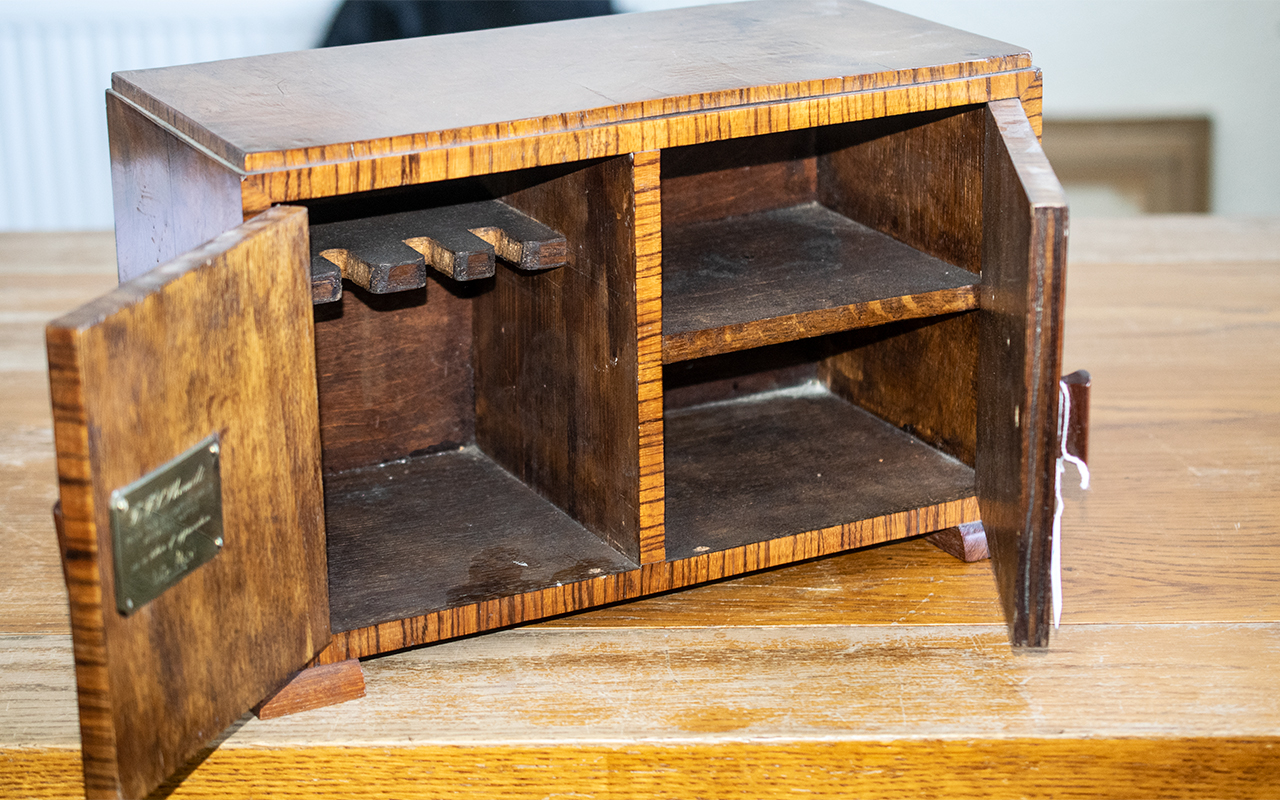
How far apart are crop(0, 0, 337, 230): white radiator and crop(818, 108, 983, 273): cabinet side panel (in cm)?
194

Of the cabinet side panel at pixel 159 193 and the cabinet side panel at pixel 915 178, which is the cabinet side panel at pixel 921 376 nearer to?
the cabinet side panel at pixel 915 178

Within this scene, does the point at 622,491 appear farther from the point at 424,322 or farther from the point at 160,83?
the point at 160,83

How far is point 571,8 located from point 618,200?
5.57ft

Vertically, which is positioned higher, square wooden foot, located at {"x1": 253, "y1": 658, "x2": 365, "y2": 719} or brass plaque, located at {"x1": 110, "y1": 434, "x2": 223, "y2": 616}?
brass plaque, located at {"x1": 110, "y1": 434, "x2": 223, "y2": 616}

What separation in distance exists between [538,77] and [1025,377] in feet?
1.49

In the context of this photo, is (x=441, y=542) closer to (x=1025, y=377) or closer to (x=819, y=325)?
(x=819, y=325)

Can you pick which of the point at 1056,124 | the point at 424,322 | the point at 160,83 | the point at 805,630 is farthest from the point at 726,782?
the point at 1056,124

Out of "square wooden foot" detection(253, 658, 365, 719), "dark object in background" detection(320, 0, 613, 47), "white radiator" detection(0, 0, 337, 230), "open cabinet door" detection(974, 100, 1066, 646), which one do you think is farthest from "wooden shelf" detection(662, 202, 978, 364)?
"white radiator" detection(0, 0, 337, 230)

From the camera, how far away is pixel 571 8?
8.84 ft

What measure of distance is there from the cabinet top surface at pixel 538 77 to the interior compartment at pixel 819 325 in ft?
0.32

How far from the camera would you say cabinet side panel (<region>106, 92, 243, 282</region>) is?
102 centimetres

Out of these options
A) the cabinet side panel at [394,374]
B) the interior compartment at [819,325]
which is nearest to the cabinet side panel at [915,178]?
the interior compartment at [819,325]

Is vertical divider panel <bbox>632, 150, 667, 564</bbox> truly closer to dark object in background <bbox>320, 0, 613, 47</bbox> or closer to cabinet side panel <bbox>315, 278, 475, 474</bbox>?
cabinet side panel <bbox>315, 278, 475, 474</bbox>

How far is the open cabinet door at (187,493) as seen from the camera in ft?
2.72
